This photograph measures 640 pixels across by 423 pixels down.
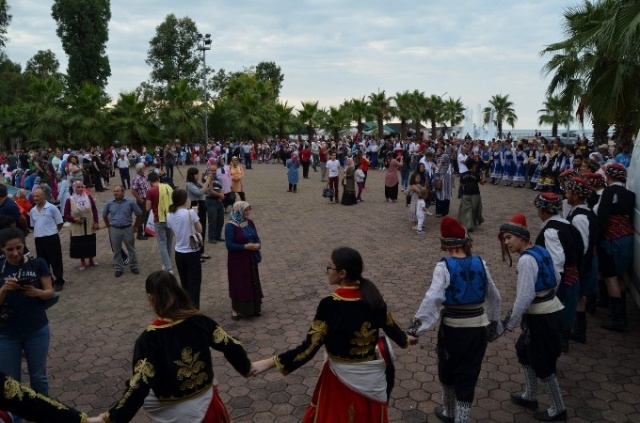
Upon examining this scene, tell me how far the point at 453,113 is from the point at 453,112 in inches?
5.3

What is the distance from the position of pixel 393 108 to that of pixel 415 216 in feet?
103

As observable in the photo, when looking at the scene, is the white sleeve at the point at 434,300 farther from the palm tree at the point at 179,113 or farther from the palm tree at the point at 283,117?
the palm tree at the point at 283,117

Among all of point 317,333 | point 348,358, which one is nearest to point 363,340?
point 348,358

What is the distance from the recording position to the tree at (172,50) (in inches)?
2012

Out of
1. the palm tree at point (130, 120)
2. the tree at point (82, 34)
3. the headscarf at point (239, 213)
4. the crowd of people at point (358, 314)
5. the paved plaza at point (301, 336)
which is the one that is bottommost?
the paved plaza at point (301, 336)

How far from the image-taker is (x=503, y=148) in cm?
2081

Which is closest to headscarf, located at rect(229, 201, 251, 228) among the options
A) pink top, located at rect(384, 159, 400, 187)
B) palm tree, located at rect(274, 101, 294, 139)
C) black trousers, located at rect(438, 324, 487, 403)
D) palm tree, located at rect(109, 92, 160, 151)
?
black trousers, located at rect(438, 324, 487, 403)

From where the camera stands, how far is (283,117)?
4297 centimetres

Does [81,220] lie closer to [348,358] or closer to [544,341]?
[348,358]

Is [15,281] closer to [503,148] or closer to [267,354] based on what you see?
[267,354]

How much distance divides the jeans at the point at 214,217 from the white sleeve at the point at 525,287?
319 inches

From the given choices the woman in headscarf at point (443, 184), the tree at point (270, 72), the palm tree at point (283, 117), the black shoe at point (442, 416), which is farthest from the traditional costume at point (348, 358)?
the tree at point (270, 72)

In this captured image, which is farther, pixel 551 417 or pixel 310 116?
pixel 310 116

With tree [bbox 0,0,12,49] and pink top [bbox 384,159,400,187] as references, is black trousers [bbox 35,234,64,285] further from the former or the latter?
tree [bbox 0,0,12,49]
